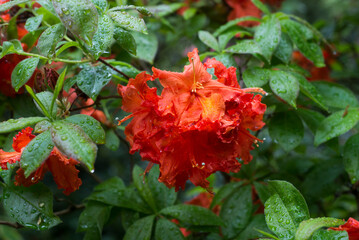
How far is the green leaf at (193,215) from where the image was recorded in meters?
1.02

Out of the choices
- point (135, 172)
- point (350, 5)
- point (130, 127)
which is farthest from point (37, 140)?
point (350, 5)

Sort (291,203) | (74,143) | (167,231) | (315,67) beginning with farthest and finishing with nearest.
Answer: (315,67) < (167,231) < (291,203) < (74,143)

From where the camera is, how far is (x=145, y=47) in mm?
1251

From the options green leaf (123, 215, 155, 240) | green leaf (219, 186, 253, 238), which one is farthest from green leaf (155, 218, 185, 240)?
green leaf (219, 186, 253, 238)

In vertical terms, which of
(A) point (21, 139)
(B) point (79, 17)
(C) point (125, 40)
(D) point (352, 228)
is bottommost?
(D) point (352, 228)

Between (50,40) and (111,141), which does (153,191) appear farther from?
(50,40)

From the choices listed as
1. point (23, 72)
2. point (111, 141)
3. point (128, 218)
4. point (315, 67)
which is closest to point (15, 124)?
point (23, 72)

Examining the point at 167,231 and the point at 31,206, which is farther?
the point at 167,231

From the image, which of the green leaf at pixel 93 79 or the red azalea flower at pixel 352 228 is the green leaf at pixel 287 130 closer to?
the red azalea flower at pixel 352 228

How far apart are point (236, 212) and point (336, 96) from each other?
1.62 feet

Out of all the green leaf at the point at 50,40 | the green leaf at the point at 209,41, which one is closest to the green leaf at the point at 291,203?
the green leaf at the point at 209,41

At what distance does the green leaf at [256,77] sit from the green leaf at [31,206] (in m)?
0.55

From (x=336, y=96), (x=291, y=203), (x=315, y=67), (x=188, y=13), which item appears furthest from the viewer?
(x=315, y=67)

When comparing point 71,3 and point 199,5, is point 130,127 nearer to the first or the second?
point 71,3
